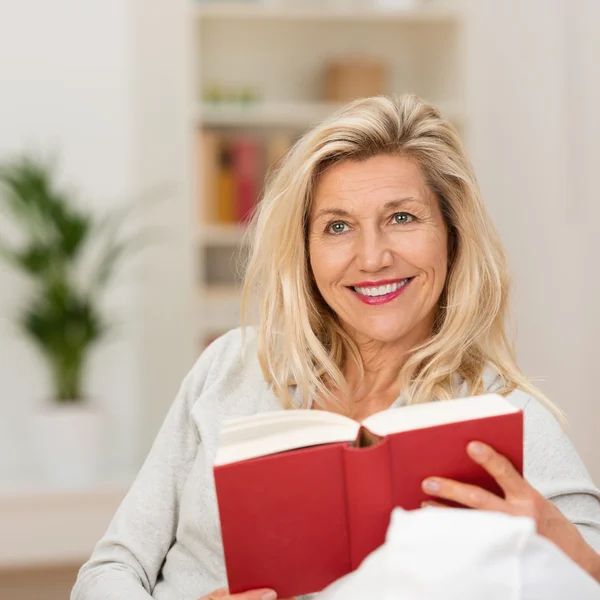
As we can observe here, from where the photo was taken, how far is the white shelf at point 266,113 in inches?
133

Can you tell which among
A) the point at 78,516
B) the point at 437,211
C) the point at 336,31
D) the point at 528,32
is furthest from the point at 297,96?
the point at 437,211

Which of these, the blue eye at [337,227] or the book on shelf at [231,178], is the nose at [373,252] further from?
the book on shelf at [231,178]

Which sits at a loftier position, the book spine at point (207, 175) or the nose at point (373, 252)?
the book spine at point (207, 175)

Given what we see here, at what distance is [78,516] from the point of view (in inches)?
120

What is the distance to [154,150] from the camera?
3.46 meters

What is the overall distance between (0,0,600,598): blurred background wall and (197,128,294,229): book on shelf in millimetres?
92

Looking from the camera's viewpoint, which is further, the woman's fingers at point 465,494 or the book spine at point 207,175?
the book spine at point 207,175

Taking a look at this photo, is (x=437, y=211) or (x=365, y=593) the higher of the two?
(x=437, y=211)

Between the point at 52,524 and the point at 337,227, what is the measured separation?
78.9 inches

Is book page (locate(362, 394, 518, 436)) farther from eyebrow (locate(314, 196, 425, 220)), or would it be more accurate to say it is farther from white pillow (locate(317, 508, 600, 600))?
eyebrow (locate(314, 196, 425, 220))

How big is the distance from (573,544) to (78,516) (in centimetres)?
228

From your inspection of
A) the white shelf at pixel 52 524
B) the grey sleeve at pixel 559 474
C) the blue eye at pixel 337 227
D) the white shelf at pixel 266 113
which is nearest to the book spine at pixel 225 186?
the white shelf at pixel 266 113

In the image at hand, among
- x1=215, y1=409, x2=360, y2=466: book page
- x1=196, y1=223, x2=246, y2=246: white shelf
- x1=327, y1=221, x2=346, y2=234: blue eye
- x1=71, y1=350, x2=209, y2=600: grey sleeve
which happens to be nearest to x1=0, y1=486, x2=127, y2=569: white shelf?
x1=196, y1=223, x2=246, y2=246: white shelf

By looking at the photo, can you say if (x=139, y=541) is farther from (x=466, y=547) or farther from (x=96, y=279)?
(x=96, y=279)
